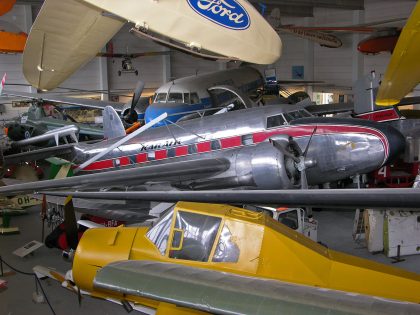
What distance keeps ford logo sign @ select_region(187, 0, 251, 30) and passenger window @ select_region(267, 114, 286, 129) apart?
18.7 feet

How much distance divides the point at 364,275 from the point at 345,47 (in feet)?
78.1

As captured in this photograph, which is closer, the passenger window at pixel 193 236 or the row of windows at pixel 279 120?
the passenger window at pixel 193 236

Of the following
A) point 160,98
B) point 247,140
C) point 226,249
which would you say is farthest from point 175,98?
point 226,249

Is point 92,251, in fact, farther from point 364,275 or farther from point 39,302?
point 364,275

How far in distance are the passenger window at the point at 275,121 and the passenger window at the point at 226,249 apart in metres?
4.92

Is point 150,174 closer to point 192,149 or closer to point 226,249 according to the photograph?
point 192,149

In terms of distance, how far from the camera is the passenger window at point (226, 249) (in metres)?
4.80

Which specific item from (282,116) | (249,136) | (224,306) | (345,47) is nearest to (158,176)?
(249,136)

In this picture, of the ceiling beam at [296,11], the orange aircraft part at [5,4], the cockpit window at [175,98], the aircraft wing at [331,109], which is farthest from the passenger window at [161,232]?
the ceiling beam at [296,11]

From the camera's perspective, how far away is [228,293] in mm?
3287

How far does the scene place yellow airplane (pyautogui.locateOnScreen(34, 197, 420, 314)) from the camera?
3.13m

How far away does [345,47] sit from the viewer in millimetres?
26266

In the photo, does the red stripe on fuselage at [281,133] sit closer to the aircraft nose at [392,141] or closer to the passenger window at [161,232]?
the aircraft nose at [392,141]

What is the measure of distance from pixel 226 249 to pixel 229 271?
247 millimetres
